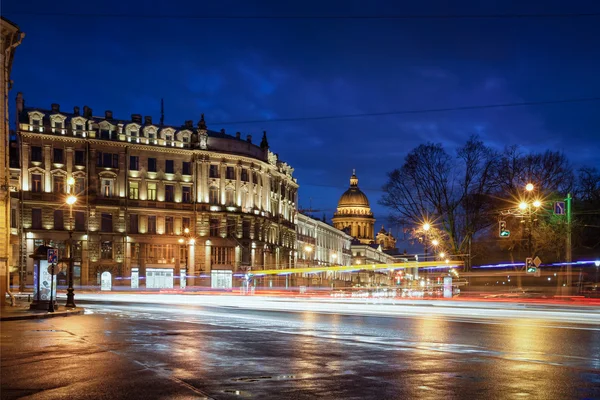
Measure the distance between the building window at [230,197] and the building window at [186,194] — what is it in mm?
4584

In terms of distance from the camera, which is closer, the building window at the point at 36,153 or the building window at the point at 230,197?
the building window at the point at 36,153

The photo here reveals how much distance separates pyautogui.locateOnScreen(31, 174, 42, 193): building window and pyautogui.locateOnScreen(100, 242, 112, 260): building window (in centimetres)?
874

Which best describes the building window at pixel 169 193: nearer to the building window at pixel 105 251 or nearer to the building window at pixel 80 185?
→ the building window at pixel 105 251

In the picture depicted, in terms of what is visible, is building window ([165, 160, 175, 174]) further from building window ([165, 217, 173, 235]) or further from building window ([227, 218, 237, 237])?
building window ([227, 218, 237, 237])

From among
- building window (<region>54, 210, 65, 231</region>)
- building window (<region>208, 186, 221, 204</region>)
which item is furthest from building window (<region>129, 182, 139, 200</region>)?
building window (<region>208, 186, 221, 204</region>)

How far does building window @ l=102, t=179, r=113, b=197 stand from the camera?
81562 millimetres

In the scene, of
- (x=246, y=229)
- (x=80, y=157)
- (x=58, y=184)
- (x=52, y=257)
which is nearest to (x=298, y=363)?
(x=52, y=257)

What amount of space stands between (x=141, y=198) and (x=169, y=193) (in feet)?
11.7

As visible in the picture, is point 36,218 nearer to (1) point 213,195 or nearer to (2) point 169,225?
(2) point 169,225

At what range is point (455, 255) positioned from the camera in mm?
56719

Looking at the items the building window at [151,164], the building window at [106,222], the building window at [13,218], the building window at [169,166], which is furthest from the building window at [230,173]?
the building window at [13,218]

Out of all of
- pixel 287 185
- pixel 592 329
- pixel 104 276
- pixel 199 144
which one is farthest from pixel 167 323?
pixel 287 185

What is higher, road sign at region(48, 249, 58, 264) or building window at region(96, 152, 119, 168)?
building window at region(96, 152, 119, 168)

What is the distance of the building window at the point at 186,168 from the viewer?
86875mm
